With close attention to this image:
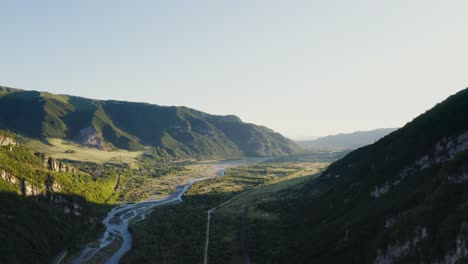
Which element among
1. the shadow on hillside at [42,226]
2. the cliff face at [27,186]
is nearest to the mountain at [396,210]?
the shadow on hillside at [42,226]

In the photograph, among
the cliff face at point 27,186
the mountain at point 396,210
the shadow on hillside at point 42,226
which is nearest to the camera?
the mountain at point 396,210

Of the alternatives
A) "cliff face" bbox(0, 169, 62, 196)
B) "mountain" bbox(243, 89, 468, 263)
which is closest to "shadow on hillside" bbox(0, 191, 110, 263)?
"cliff face" bbox(0, 169, 62, 196)

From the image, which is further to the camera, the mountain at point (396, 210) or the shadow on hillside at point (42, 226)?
the shadow on hillside at point (42, 226)

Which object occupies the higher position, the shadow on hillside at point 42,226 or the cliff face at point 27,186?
the cliff face at point 27,186

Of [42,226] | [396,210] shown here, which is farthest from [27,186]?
[396,210]

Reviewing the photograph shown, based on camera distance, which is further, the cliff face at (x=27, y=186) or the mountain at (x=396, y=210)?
the cliff face at (x=27, y=186)

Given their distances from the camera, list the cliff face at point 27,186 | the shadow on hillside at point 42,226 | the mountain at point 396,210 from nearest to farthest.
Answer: the mountain at point 396,210 → the shadow on hillside at point 42,226 → the cliff face at point 27,186

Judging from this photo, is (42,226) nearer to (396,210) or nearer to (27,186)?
(27,186)

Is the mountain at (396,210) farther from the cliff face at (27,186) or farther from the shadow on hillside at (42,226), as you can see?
the cliff face at (27,186)

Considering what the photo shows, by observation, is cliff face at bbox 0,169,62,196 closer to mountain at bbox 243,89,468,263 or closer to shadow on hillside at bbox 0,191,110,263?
shadow on hillside at bbox 0,191,110,263

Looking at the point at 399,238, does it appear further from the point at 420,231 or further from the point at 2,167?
the point at 2,167
